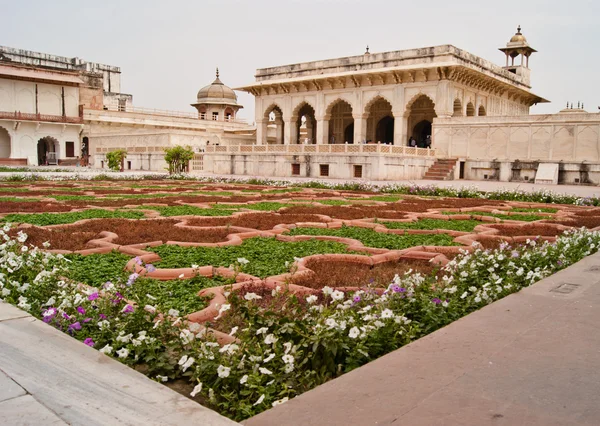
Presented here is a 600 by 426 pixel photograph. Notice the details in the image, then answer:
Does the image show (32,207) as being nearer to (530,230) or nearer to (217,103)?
(530,230)

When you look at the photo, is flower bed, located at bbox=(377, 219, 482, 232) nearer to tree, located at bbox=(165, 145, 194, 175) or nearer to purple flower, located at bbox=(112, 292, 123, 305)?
purple flower, located at bbox=(112, 292, 123, 305)

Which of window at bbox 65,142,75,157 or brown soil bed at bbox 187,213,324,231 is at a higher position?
window at bbox 65,142,75,157

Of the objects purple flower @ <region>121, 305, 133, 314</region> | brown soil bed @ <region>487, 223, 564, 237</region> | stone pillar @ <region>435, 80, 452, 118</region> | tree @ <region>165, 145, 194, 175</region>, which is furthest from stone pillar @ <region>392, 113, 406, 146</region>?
purple flower @ <region>121, 305, 133, 314</region>

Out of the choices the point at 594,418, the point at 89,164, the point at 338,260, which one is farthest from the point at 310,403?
the point at 89,164

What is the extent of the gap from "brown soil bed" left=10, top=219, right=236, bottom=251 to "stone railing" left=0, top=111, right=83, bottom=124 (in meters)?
30.9

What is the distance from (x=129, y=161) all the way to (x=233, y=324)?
1113 inches

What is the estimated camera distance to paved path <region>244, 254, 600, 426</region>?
134 cm

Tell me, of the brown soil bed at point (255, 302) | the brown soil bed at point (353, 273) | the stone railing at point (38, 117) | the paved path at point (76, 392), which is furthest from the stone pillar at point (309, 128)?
the paved path at point (76, 392)

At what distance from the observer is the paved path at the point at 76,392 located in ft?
4.29

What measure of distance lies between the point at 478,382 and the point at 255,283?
5.41ft

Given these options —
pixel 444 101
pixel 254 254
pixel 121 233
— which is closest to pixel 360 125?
pixel 444 101

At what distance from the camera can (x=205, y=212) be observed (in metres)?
6.93

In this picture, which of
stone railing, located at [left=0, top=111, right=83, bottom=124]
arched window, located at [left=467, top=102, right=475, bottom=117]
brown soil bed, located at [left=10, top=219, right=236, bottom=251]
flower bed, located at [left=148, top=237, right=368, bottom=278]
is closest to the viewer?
flower bed, located at [left=148, top=237, right=368, bottom=278]

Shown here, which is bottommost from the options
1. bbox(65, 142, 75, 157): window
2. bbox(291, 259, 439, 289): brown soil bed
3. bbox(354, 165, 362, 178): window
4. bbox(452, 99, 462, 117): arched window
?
bbox(291, 259, 439, 289): brown soil bed
